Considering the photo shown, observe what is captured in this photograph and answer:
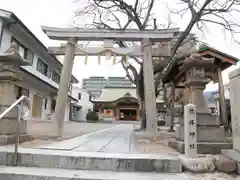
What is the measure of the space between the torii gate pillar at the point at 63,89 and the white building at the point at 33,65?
7.38 feet

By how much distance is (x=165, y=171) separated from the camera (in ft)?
10.0

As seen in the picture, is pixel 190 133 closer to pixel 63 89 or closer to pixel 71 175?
pixel 71 175

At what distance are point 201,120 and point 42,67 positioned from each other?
17.5 meters

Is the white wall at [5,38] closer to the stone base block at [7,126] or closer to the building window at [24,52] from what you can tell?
the building window at [24,52]

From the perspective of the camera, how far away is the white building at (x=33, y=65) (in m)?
11.4

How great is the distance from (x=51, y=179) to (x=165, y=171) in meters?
1.69

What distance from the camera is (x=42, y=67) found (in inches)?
743

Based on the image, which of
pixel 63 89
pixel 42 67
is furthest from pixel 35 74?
pixel 63 89

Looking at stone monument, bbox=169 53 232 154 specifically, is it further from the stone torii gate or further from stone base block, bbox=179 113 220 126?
the stone torii gate

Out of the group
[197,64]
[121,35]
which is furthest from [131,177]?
[121,35]

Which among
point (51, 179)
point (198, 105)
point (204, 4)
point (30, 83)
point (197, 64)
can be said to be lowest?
point (51, 179)

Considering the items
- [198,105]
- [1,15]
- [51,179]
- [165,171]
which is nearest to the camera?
[51,179]

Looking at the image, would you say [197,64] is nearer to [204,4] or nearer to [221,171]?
[221,171]

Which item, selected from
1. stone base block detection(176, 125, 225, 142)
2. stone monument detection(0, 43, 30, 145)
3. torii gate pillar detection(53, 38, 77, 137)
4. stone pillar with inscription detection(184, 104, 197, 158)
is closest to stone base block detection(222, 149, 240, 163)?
stone pillar with inscription detection(184, 104, 197, 158)
